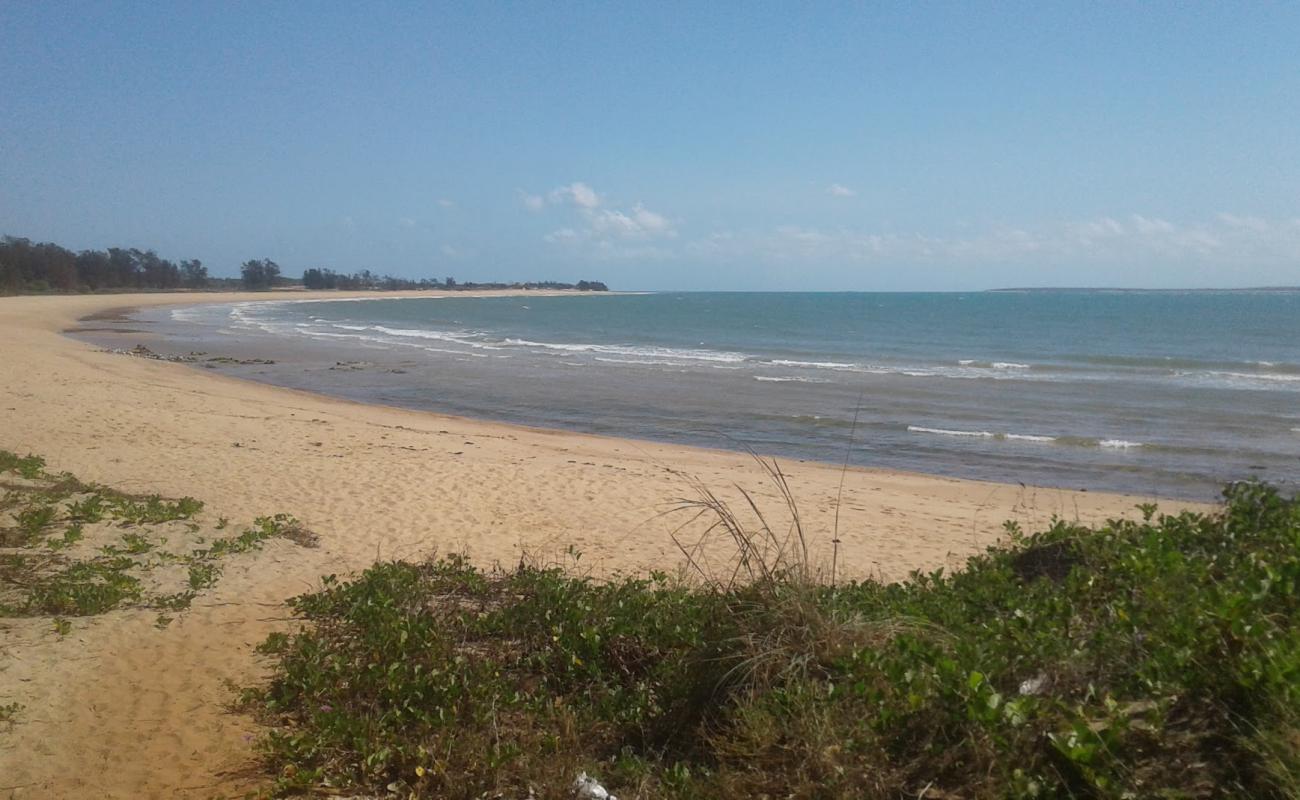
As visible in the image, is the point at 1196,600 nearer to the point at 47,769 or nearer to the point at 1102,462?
the point at 47,769

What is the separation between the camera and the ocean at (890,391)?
52.5ft

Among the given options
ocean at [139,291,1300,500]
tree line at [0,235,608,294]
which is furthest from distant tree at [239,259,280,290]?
ocean at [139,291,1300,500]

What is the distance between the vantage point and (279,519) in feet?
27.9

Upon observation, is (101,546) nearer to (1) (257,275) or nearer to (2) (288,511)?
(2) (288,511)

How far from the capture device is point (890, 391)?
24.9 m

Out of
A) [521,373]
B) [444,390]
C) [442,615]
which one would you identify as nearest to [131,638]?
[442,615]

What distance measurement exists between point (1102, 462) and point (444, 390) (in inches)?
636

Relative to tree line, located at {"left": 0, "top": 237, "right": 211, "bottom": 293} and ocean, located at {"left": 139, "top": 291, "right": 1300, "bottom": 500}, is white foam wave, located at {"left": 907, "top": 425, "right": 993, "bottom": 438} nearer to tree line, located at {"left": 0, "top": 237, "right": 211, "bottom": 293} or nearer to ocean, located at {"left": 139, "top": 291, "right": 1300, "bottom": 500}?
ocean, located at {"left": 139, "top": 291, "right": 1300, "bottom": 500}

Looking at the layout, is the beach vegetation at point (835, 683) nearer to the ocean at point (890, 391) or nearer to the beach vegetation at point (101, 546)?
the beach vegetation at point (101, 546)

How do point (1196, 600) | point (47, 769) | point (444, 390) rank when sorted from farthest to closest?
1. point (444, 390)
2. point (47, 769)
3. point (1196, 600)

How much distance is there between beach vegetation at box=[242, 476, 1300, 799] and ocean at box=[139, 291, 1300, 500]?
5644 mm

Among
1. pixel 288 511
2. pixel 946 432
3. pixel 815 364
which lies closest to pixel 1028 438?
pixel 946 432

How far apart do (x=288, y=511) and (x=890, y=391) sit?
18.6m

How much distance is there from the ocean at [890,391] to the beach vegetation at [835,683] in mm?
5644
